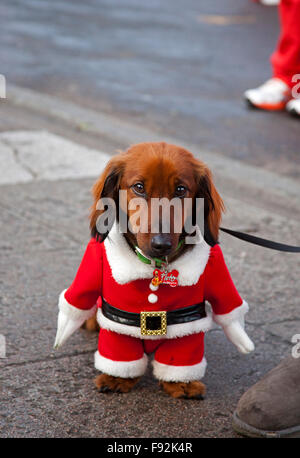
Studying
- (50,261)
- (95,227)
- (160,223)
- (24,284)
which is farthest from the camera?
(50,261)

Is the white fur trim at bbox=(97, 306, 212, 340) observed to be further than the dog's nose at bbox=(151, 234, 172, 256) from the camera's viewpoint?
Yes

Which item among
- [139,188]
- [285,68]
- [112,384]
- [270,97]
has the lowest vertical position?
[270,97]

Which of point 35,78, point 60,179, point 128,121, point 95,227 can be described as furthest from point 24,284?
point 35,78

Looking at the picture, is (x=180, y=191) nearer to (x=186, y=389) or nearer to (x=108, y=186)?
(x=108, y=186)

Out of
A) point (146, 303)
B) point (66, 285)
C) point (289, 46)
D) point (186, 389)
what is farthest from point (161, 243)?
point (289, 46)

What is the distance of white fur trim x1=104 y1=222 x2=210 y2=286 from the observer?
2461 mm

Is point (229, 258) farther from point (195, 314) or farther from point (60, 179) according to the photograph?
point (60, 179)

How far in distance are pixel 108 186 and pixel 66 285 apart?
97 cm

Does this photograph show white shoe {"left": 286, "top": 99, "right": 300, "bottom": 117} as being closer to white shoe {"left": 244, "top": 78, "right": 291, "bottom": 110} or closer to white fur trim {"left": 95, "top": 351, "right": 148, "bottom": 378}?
white shoe {"left": 244, "top": 78, "right": 291, "bottom": 110}

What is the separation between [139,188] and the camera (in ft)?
7.88

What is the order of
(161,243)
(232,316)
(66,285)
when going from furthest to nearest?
(66,285) → (232,316) → (161,243)

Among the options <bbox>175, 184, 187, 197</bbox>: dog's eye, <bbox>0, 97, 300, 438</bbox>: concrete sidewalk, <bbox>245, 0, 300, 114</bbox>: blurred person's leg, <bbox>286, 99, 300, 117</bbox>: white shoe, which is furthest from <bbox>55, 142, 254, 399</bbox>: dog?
<bbox>245, 0, 300, 114</bbox>: blurred person's leg

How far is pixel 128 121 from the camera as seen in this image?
21.3 feet

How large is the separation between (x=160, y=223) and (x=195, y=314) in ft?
1.42
